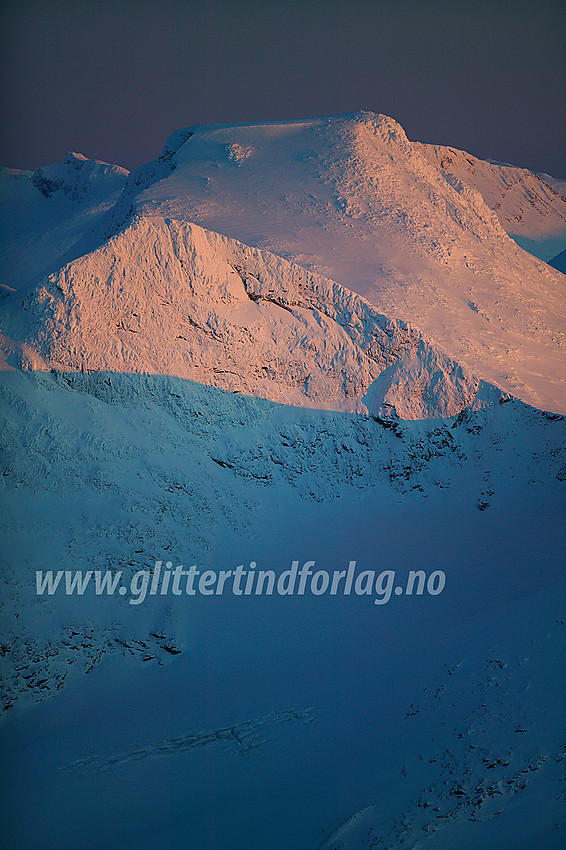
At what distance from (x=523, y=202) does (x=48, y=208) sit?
222 ft

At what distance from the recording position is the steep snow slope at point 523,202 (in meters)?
83.6

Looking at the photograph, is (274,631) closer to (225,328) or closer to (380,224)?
(225,328)

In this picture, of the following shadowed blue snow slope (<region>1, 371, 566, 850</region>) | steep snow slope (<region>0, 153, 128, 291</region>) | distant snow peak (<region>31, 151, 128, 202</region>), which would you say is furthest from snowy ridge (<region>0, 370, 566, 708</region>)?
distant snow peak (<region>31, 151, 128, 202</region>)

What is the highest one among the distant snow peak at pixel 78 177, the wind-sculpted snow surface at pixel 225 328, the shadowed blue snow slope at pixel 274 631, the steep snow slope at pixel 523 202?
the steep snow slope at pixel 523 202

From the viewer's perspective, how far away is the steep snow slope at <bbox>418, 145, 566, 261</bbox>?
274 feet

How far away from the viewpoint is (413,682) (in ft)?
65.1

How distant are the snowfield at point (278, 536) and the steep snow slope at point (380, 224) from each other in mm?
362

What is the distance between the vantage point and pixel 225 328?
98.6 ft

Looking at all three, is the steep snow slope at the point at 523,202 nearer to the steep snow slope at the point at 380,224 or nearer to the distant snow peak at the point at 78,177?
the steep snow slope at the point at 380,224

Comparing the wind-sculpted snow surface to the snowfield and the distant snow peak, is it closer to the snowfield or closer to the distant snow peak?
the snowfield


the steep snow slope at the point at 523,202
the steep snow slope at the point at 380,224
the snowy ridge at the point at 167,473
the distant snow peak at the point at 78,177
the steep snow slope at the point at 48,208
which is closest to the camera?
the snowy ridge at the point at 167,473

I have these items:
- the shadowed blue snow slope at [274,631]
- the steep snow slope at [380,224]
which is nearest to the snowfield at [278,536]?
the shadowed blue snow slope at [274,631]

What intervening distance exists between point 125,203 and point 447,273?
24.1m

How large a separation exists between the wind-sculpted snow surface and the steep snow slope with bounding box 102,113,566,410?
12.6 feet
